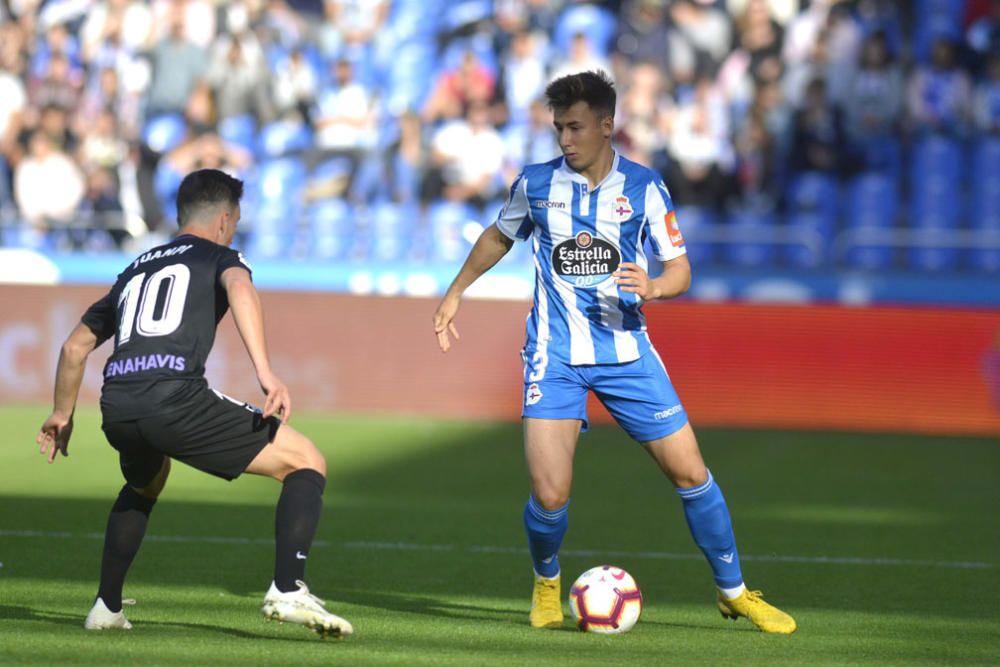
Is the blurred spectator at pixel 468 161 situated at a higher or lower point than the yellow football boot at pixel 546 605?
higher

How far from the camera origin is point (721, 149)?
16.2m

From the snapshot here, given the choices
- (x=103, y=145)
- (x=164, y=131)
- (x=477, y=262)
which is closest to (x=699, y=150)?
(x=164, y=131)

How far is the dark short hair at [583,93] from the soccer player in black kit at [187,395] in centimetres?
127

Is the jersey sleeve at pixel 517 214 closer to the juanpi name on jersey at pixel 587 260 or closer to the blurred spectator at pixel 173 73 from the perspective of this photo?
the juanpi name on jersey at pixel 587 260

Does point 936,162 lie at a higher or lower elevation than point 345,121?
lower

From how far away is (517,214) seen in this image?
6242 mm

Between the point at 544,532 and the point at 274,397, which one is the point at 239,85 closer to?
the point at 544,532

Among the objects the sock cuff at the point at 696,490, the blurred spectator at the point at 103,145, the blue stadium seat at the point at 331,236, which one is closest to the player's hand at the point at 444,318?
the sock cuff at the point at 696,490

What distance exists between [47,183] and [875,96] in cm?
886

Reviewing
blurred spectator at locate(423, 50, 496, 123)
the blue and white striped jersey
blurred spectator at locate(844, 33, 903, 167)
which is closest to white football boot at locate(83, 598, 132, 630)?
the blue and white striped jersey

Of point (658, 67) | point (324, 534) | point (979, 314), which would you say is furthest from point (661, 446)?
point (658, 67)

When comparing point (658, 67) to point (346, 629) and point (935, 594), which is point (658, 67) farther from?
point (346, 629)

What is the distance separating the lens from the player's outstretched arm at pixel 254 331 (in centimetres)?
521

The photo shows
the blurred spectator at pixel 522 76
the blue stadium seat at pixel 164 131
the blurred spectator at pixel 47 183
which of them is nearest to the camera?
the blurred spectator at pixel 47 183
